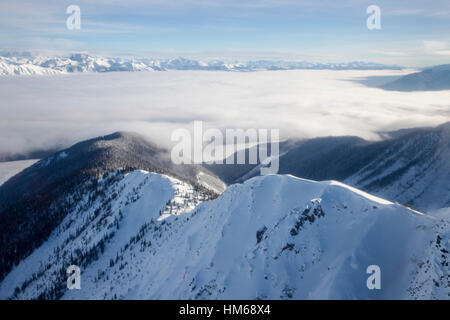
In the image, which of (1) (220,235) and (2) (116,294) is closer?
(1) (220,235)

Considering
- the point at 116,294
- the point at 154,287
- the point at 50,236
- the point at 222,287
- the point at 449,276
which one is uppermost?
the point at 449,276

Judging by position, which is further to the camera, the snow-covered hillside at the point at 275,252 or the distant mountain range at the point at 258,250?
the distant mountain range at the point at 258,250

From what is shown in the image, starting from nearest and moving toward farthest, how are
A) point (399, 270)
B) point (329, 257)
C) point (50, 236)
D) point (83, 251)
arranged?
point (399, 270) < point (329, 257) < point (83, 251) < point (50, 236)

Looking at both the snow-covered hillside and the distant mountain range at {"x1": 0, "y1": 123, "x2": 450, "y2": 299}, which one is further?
the distant mountain range at {"x1": 0, "y1": 123, "x2": 450, "y2": 299}

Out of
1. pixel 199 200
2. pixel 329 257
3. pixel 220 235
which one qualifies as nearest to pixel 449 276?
pixel 329 257

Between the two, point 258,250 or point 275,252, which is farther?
point 258,250

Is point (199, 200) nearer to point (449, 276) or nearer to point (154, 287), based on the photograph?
point (154, 287)

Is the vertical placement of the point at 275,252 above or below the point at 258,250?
Result: above
